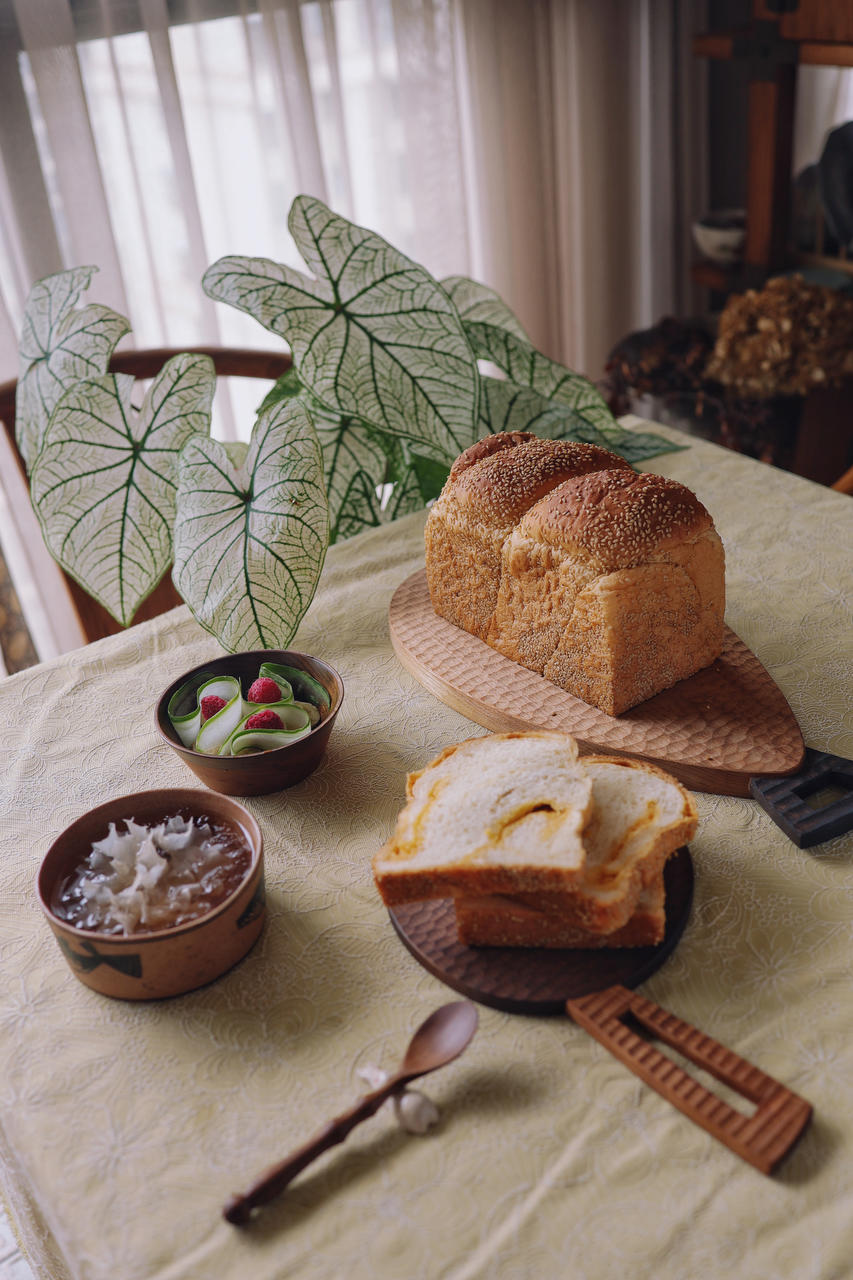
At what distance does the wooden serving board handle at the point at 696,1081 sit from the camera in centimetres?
67

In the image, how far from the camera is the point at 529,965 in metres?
0.81

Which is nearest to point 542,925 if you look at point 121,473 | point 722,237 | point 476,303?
point 121,473

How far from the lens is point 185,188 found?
2277 millimetres

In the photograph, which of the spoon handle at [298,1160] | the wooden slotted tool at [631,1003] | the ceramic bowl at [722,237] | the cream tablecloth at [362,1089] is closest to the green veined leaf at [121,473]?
the cream tablecloth at [362,1089]

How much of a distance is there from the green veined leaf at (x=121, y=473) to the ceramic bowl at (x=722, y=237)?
193cm

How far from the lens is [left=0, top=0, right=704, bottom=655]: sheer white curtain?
6.93 ft

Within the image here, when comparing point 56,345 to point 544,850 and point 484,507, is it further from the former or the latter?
point 544,850

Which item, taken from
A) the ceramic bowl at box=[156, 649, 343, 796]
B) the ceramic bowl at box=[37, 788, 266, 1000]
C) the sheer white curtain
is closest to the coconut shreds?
the ceramic bowl at box=[37, 788, 266, 1000]

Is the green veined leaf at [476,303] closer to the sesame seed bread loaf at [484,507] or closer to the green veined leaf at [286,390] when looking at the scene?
the green veined leaf at [286,390]

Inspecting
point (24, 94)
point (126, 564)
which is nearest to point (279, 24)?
point (24, 94)

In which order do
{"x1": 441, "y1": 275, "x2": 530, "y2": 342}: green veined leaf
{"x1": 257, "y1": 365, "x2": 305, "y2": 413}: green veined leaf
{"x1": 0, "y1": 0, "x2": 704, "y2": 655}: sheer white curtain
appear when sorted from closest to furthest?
{"x1": 257, "y1": 365, "x2": 305, "y2": 413}: green veined leaf < {"x1": 441, "y1": 275, "x2": 530, "y2": 342}: green veined leaf < {"x1": 0, "y1": 0, "x2": 704, "y2": 655}: sheer white curtain

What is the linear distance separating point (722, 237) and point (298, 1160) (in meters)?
2.71

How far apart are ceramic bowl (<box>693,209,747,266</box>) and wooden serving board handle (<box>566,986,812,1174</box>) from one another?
251cm

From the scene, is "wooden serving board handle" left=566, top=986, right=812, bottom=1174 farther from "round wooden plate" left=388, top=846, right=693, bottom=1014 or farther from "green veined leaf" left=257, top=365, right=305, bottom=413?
"green veined leaf" left=257, top=365, right=305, bottom=413
